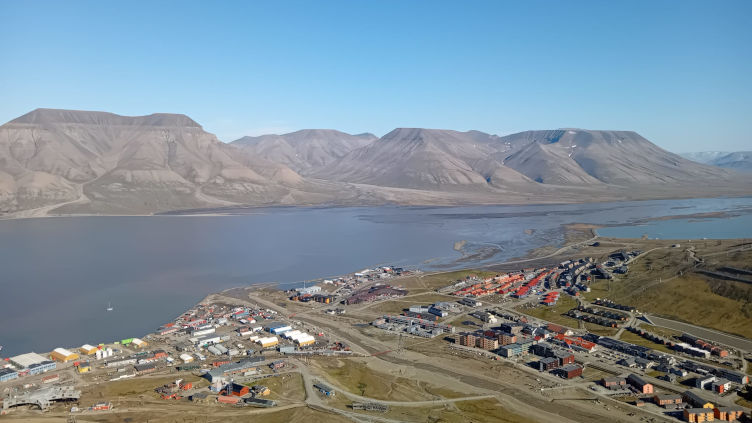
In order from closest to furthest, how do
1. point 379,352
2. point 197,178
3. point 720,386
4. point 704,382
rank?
point 720,386 → point 704,382 → point 379,352 → point 197,178

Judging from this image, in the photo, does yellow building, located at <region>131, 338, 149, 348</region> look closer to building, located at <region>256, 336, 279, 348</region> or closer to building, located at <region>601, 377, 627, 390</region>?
building, located at <region>256, 336, 279, 348</region>

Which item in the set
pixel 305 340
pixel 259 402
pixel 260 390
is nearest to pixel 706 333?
pixel 305 340

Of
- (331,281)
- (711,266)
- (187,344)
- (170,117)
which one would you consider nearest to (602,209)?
(711,266)

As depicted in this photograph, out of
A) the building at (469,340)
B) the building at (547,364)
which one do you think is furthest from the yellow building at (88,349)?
the building at (547,364)

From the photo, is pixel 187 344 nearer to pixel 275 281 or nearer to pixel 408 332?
pixel 408 332

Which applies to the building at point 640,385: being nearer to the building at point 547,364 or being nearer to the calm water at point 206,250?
the building at point 547,364

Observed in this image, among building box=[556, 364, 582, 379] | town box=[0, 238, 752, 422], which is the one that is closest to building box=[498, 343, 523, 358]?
town box=[0, 238, 752, 422]

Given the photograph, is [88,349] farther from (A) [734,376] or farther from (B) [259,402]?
(A) [734,376]
